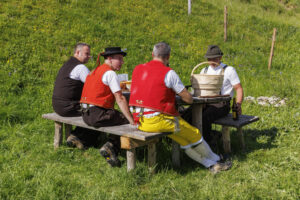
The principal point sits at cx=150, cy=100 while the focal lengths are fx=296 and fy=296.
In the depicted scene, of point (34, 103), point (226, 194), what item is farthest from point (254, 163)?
point (34, 103)

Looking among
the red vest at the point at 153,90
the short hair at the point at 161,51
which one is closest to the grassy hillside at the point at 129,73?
the red vest at the point at 153,90

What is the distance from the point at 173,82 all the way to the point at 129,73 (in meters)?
5.47

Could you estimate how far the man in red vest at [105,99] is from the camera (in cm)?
420

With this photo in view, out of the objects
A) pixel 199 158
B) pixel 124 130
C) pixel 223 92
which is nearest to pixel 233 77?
pixel 223 92

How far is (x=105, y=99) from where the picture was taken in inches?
171


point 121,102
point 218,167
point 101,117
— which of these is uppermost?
point 121,102

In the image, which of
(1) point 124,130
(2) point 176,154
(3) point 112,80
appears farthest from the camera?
(2) point 176,154

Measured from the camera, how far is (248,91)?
8828 mm

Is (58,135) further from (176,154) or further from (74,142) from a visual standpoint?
(176,154)

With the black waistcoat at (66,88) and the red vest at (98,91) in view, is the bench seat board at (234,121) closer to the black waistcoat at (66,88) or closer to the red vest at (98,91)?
the red vest at (98,91)

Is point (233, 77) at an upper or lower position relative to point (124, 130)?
upper

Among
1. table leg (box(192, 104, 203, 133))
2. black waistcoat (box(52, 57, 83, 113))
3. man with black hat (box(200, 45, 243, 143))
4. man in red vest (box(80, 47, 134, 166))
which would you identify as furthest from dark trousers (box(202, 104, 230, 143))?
black waistcoat (box(52, 57, 83, 113))

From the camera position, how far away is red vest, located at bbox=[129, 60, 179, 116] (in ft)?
12.2

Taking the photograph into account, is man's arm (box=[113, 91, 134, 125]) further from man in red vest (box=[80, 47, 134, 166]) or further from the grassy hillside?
the grassy hillside
